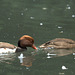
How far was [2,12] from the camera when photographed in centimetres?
2055

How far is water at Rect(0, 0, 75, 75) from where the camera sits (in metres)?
9.90

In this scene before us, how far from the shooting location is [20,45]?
41.9 ft

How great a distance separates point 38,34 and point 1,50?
3.17 meters

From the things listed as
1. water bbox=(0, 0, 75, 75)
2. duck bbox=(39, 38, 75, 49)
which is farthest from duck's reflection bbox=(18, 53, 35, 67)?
duck bbox=(39, 38, 75, 49)

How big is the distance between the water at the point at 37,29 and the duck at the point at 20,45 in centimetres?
25

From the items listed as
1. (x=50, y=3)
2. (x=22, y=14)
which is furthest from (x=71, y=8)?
(x=22, y=14)

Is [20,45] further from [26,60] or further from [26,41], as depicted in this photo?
[26,60]

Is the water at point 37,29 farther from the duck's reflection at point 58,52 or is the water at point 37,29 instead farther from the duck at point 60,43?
the duck at point 60,43

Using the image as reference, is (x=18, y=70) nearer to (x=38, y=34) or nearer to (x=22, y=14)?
(x=38, y=34)

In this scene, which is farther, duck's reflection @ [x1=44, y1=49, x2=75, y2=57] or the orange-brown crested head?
the orange-brown crested head

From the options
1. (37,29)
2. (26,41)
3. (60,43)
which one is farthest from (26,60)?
(37,29)

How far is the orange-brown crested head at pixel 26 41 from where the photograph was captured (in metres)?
12.6

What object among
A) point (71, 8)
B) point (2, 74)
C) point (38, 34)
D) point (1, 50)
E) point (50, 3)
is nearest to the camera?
point (2, 74)

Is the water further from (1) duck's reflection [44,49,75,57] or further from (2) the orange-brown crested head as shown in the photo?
(2) the orange-brown crested head
